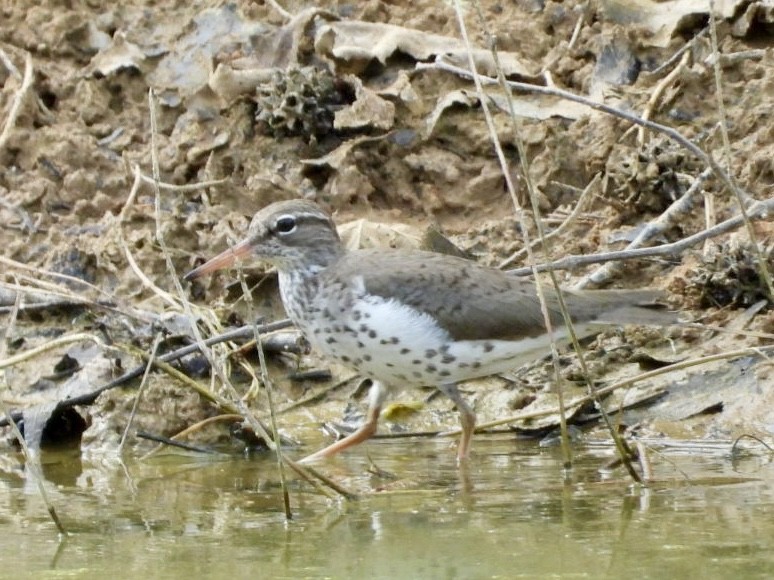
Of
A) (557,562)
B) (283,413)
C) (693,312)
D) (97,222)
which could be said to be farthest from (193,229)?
(557,562)

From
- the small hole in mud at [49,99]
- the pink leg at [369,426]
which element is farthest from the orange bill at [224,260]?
the small hole in mud at [49,99]

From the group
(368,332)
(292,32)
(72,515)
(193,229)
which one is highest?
(292,32)

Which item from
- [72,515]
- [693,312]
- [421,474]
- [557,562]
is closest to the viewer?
[557,562]

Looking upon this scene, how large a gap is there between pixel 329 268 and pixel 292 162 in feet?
8.07

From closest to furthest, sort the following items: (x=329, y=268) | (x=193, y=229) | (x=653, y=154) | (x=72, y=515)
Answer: (x=72, y=515), (x=329, y=268), (x=653, y=154), (x=193, y=229)

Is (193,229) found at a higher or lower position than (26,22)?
lower

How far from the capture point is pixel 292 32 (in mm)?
10242

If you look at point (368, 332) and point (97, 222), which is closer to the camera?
point (368, 332)

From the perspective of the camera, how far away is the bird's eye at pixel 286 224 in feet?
24.3

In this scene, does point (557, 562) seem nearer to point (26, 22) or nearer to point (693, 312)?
point (693, 312)

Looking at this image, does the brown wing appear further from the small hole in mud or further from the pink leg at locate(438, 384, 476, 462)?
the small hole in mud

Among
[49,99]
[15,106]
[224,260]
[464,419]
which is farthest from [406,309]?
[49,99]

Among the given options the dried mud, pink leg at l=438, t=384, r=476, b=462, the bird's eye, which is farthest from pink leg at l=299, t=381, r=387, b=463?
the bird's eye

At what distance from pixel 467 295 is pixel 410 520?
1732 millimetres
